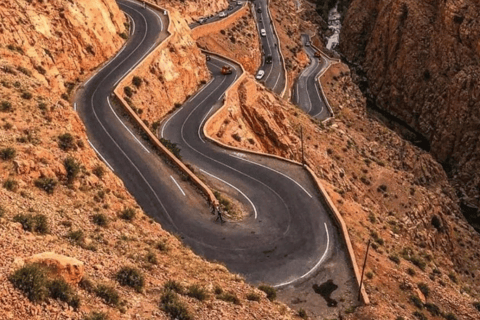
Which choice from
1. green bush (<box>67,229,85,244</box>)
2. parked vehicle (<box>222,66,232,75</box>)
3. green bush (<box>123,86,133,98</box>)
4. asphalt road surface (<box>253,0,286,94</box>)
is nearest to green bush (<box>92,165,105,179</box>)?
green bush (<box>67,229,85,244</box>)

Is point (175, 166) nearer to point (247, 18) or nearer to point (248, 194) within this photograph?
point (248, 194)

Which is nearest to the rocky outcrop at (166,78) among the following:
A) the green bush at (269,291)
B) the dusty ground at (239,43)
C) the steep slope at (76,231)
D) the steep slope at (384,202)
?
the steep slope at (384,202)

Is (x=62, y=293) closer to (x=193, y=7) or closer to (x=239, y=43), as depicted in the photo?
(x=239, y=43)

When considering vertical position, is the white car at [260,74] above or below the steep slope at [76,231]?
below

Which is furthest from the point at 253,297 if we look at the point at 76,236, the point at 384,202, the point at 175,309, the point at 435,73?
the point at 435,73

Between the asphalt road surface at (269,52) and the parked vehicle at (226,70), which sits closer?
the parked vehicle at (226,70)

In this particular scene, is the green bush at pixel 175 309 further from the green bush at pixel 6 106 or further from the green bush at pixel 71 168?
the green bush at pixel 6 106

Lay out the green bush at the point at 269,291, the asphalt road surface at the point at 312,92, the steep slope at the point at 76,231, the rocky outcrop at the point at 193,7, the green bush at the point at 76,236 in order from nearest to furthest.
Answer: the steep slope at the point at 76,231 < the green bush at the point at 76,236 < the green bush at the point at 269,291 < the asphalt road surface at the point at 312,92 < the rocky outcrop at the point at 193,7
